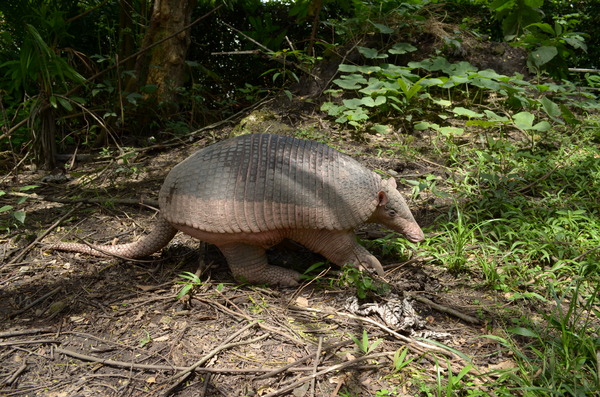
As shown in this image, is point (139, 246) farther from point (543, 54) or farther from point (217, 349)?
point (543, 54)

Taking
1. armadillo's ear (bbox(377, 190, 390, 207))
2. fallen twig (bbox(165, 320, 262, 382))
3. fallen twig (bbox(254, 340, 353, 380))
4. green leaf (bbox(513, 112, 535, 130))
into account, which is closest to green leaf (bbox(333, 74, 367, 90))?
green leaf (bbox(513, 112, 535, 130))

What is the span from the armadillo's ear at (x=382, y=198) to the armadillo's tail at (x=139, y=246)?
170 centimetres

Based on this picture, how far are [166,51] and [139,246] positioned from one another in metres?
3.86

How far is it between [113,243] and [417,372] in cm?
290

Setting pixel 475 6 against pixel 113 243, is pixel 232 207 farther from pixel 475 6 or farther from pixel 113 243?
pixel 475 6

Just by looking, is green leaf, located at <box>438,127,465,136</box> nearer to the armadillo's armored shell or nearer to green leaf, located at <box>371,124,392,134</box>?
green leaf, located at <box>371,124,392,134</box>

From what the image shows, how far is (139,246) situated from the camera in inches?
136

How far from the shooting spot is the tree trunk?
587cm

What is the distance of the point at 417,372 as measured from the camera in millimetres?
2340

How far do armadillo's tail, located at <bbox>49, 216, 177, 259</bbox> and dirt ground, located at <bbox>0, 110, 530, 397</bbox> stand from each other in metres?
0.09

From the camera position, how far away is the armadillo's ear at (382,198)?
11.0ft

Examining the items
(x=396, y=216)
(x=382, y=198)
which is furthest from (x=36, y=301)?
(x=396, y=216)

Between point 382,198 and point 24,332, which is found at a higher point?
point 382,198

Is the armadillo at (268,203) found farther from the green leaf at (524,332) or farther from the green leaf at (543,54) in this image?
the green leaf at (543,54)
